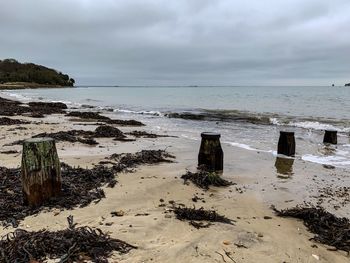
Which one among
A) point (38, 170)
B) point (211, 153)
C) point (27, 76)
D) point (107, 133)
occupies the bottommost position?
point (107, 133)

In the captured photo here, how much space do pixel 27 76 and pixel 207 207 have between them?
12458 centimetres

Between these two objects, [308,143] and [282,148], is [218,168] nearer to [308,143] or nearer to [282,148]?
[282,148]

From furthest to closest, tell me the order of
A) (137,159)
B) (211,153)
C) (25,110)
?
(25,110), (137,159), (211,153)

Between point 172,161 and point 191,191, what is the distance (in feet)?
8.72

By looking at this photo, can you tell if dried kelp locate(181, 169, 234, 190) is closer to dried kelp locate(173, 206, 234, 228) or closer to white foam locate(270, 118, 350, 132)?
dried kelp locate(173, 206, 234, 228)

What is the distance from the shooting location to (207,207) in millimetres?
5555

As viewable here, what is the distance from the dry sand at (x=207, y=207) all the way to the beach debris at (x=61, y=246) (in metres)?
0.17

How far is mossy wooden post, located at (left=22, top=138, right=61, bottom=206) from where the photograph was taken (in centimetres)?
487

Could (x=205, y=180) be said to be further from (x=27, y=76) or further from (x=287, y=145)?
(x=27, y=76)

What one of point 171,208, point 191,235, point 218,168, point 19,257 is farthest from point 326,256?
point 218,168

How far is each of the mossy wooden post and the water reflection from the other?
16.9ft

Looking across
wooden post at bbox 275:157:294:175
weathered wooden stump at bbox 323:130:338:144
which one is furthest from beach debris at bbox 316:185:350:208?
weathered wooden stump at bbox 323:130:338:144

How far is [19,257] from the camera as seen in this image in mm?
3496

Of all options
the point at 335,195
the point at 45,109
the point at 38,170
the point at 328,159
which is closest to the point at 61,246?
the point at 38,170
